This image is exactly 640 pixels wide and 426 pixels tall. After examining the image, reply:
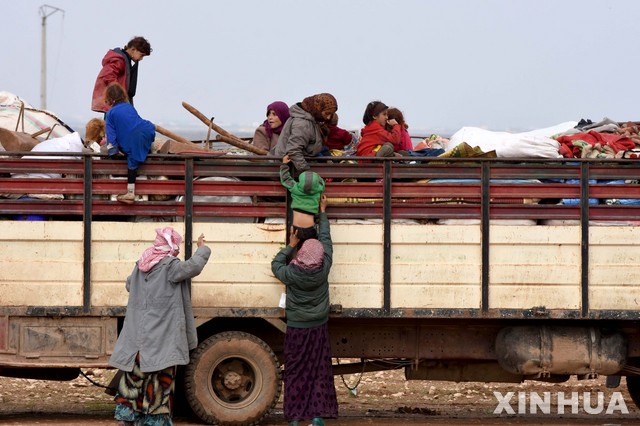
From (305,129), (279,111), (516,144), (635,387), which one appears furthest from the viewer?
(635,387)

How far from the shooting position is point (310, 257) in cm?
866

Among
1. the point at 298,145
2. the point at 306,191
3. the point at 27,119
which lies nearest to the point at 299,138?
the point at 298,145

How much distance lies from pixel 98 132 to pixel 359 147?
2.11 meters

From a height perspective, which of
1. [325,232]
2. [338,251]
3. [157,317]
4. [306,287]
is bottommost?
[157,317]

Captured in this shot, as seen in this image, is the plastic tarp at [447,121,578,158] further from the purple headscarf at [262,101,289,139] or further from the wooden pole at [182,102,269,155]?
the wooden pole at [182,102,269,155]

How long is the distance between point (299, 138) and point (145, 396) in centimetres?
223

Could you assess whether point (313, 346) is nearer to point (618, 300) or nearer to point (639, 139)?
point (618, 300)

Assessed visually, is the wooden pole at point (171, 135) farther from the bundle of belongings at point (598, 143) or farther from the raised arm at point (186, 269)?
the bundle of belongings at point (598, 143)

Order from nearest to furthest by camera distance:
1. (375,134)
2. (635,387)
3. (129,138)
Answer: (129,138) → (375,134) → (635,387)

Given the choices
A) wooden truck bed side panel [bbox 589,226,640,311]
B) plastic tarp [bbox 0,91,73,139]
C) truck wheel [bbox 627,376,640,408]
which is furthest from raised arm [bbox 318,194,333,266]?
truck wheel [bbox 627,376,640,408]

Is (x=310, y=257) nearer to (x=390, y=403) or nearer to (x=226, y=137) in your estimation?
(x=226, y=137)

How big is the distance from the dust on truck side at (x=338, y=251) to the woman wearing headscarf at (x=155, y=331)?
0.70m

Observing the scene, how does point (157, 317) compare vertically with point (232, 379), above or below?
above

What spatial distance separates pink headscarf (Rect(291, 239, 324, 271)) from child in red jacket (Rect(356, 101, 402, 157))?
3.45 ft
